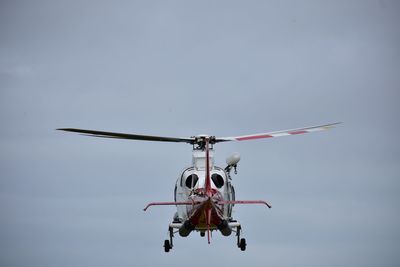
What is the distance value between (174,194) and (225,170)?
319 cm

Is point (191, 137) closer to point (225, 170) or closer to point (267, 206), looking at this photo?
point (225, 170)

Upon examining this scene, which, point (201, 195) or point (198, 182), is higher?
point (198, 182)

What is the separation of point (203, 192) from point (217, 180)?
7.55 feet

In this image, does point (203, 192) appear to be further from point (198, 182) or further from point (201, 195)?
point (198, 182)

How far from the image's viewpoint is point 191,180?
42188 mm

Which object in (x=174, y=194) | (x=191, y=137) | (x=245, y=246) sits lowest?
(x=245, y=246)

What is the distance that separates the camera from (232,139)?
43.4 metres

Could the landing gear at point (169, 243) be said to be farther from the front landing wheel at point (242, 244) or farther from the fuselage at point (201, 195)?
the front landing wheel at point (242, 244)

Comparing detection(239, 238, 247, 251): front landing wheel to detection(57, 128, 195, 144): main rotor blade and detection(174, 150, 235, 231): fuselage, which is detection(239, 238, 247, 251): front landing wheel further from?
detection(57, 128, 195, 144): main rotor blade

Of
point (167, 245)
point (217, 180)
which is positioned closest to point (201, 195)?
point (217, 180)

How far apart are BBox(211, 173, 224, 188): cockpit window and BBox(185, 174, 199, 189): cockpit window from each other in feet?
2.93

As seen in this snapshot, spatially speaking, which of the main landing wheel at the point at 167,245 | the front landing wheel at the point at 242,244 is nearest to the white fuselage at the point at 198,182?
the main landing wheel at the point at 167,245

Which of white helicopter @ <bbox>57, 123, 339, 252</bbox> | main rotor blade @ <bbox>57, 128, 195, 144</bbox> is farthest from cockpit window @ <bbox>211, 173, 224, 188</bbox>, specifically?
main rotor blade @ <bbox>57, 128, 195, 144</bbox>

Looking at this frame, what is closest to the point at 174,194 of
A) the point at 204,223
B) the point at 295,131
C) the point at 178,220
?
the point at 178,220
